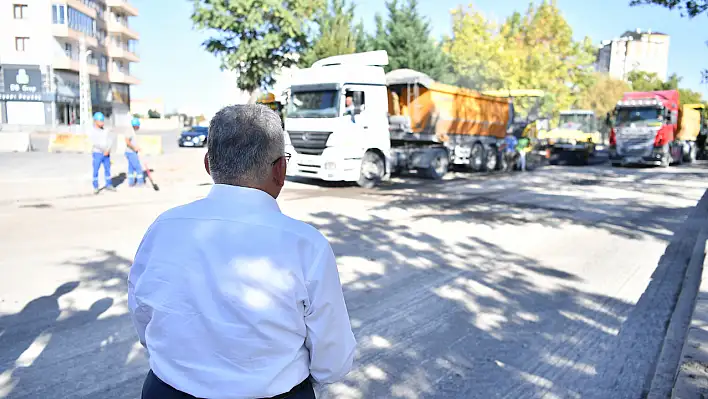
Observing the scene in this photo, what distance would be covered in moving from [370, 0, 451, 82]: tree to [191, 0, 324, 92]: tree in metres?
7.87

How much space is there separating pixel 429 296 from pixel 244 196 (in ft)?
13.8

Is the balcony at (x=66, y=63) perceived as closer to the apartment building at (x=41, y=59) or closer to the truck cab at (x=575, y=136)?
the apartment building at (x=41, y=59)

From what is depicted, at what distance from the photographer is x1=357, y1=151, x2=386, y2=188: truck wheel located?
1502 cm

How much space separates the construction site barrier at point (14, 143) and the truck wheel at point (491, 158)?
18931mm

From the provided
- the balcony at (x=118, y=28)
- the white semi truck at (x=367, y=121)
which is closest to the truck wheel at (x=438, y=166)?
the white semi truck at (x=367, y=121)

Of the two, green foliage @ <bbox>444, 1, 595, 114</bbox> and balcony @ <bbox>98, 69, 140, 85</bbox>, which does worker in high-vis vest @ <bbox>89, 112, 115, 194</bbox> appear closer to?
green foliage @ <bbox>444, 1, 595, 114</bbox>

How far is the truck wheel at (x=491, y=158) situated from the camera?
66.7 feet

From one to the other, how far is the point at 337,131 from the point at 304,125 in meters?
1.01

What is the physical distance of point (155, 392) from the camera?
1737mm

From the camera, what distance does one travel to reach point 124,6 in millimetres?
67000

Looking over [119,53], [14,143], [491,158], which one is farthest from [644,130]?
[119,53]

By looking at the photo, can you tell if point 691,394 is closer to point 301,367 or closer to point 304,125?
point 301,367

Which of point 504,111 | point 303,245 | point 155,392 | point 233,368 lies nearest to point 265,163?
point 303,245

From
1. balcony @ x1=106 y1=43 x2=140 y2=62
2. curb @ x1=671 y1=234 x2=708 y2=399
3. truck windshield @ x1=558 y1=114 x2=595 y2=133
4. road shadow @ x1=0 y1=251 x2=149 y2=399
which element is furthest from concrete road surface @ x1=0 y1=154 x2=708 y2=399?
balcony @ x1=106 y1=43 x2=140 y2=62
